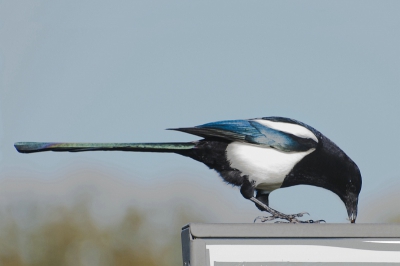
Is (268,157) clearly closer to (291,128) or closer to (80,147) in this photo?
(291,128)

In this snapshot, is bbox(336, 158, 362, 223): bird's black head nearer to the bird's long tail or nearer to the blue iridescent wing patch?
the blue iridescent wing patch

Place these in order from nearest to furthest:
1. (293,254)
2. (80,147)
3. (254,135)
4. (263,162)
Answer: (293,254)
(80,147)
(263,162)
(254,135)

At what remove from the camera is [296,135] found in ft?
15.0

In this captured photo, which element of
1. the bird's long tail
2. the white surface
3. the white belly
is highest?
the bird's long tail

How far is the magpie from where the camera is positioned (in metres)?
4.46

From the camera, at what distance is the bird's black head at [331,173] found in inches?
178

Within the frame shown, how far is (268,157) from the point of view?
4492 millimetres

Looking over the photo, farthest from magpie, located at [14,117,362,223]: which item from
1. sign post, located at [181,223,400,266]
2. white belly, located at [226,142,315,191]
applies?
sign post, located at [181,223,400,266]

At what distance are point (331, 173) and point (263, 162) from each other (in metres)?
0.40

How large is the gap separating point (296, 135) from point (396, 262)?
4.59 ft

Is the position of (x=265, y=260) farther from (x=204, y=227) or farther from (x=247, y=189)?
(x=247, y=189)

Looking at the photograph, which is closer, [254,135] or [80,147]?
[80,147]

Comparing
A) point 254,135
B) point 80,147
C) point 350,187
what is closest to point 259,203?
point 254,135

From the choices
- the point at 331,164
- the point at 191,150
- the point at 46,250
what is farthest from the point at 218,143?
the point at 46,250
